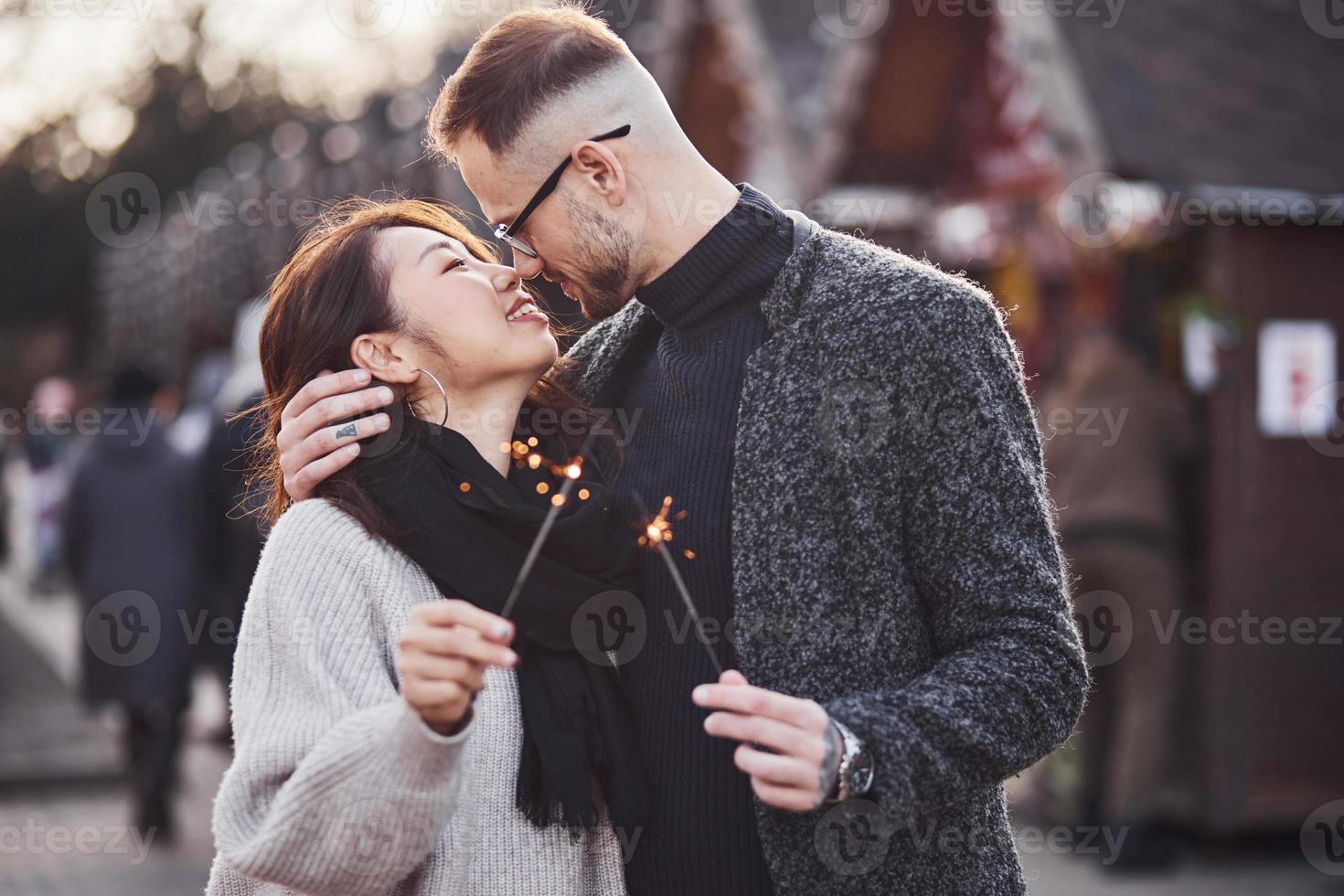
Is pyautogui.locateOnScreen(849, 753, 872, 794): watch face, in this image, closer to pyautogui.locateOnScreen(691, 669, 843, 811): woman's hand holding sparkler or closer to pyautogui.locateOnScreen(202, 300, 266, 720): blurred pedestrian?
pyautogui.locateOnScreen(691, 669, 843, 811): woman's hand holding sparkler

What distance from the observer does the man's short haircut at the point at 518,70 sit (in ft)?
7.78

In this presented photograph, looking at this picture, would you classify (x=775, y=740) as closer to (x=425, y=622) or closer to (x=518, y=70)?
(x=425, y=622)

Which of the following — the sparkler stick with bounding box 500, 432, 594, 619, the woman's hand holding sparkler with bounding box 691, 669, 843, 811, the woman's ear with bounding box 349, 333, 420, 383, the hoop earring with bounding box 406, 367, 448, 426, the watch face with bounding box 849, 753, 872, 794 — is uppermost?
the woman's ear with bounding box 349, 333, 420, 383

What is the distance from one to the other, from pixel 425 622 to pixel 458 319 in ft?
2.37

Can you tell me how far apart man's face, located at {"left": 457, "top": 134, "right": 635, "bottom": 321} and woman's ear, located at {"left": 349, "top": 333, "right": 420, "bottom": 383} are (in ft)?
0.94

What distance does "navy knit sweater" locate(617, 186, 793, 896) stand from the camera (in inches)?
83.6

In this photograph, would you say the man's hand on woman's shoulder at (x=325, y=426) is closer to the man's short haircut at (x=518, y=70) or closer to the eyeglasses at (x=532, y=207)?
the eyeglasses at (x=532, y=207)

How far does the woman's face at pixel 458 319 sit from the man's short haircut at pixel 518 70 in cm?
24

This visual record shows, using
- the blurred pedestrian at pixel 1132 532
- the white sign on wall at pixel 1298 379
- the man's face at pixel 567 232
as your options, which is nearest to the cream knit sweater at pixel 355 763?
the man's face at pixel 567 232

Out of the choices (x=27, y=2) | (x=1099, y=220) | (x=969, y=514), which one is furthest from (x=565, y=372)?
(x=27, y=2)

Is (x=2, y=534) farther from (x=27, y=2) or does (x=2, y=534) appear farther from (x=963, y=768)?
(x=963, y=768)

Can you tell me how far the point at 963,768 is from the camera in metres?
1.85

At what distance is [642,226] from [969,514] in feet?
2.68

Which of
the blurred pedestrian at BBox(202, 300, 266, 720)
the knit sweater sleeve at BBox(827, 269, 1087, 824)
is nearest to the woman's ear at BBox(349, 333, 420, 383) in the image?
the knit sweater sleeve at BBox(827, 269, 1087, 824)
